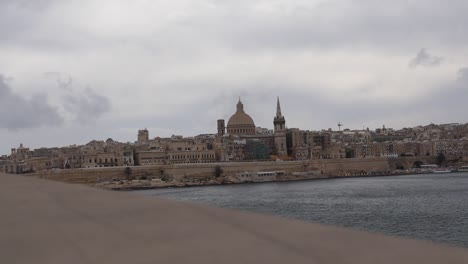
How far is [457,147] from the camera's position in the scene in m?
86.8

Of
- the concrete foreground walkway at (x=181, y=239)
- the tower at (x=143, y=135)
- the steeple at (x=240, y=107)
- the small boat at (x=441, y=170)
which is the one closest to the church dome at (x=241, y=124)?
the steeple at (x=240, y=107)

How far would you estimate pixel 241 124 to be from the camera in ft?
277

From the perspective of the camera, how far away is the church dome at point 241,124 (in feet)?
276

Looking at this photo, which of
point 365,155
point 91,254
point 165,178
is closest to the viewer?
point 91,254

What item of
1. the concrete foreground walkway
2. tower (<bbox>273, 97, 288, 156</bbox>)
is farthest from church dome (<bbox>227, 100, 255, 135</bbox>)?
the concrete foreground walkway

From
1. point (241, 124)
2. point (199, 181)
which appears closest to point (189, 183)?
point (199, 181)

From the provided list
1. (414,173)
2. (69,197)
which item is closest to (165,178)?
(414,173)

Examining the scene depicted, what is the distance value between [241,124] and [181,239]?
8257 centimetres

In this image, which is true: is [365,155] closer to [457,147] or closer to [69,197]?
[457,147]

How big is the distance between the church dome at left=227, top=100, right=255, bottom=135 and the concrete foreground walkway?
8115cm

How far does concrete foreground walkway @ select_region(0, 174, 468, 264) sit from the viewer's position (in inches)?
57.4

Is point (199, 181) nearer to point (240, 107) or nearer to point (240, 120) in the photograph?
point (240, 120)

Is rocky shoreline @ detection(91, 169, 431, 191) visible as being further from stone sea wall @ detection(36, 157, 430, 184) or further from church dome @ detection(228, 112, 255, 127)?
church dome @ detection(228, 112, 255, 127)

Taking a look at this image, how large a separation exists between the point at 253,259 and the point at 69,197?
2216 mm
